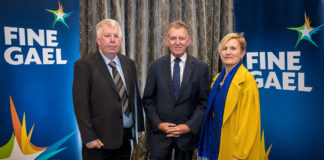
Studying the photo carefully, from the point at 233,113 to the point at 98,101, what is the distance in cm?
97

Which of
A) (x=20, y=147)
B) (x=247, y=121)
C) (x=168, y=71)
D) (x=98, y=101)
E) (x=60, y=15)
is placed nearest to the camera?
(x=247, y=121)

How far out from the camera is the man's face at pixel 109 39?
5.42ft

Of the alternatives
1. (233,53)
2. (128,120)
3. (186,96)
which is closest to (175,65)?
(186,96)

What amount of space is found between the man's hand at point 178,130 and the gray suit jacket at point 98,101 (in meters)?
0.39

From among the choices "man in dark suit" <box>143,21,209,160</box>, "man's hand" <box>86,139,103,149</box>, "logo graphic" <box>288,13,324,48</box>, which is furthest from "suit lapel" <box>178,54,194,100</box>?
"logo graphic" <box>288,13,324,48</box>

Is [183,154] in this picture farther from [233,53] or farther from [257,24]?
[257,24]

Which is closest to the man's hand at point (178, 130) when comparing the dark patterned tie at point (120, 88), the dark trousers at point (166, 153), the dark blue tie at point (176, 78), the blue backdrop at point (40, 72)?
the dark trousers at point (166, 153)

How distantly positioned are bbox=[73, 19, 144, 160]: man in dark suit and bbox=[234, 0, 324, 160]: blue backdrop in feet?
5.46

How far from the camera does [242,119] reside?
59.1 inches

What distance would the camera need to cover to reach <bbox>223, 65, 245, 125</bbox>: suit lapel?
151cm

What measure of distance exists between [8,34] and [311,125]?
2.98 metres

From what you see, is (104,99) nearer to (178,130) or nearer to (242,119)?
(178,130)

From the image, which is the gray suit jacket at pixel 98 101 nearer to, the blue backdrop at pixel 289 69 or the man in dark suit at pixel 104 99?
the man in dark suit at pixel 104 99

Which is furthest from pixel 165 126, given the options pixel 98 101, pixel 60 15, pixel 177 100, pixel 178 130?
pixel 60 15
